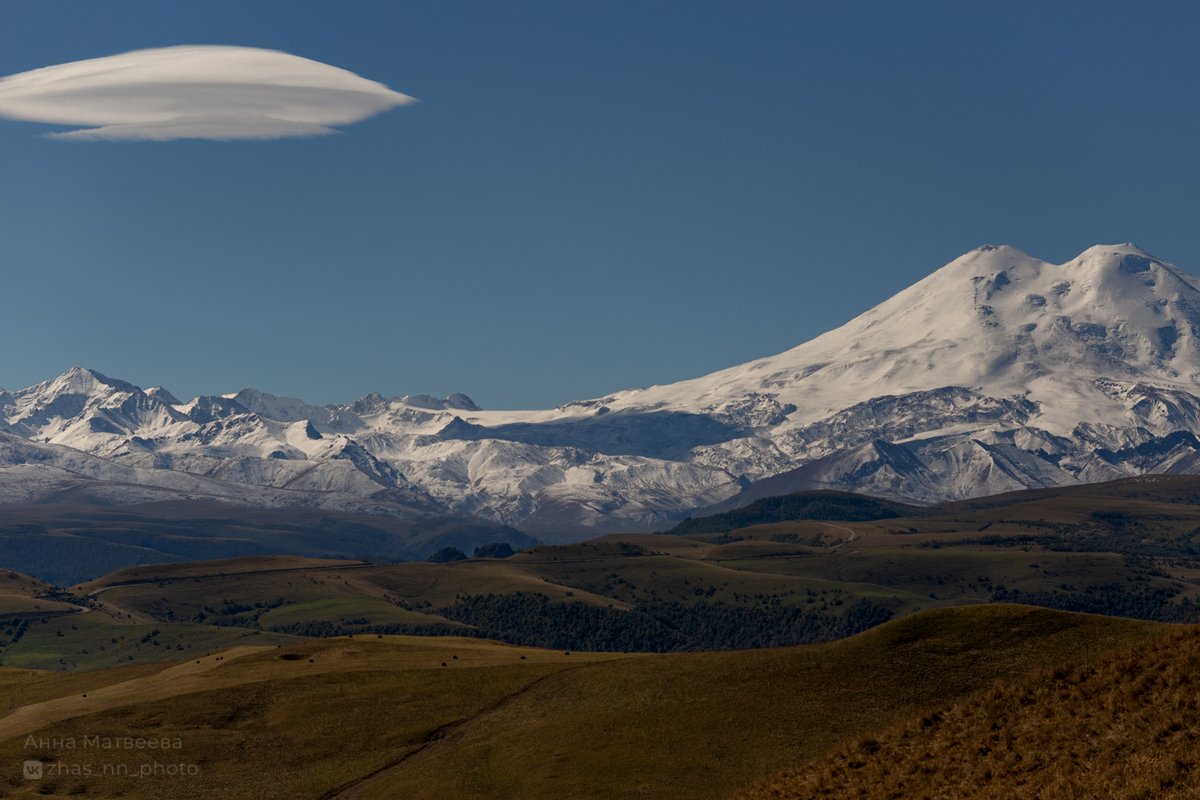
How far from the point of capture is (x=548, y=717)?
130m

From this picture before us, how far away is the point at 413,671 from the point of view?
154 metres

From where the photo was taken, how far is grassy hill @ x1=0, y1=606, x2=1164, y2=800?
373 feet

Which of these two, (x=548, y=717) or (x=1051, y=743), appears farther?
(x=548, y=717)

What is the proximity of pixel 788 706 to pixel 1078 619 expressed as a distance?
27595 millimetres

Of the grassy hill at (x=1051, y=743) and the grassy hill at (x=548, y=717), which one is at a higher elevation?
the grassy hill at (x=1051, y=743)

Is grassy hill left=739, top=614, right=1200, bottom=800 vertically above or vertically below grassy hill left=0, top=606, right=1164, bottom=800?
above

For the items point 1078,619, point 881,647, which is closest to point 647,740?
point 881,647

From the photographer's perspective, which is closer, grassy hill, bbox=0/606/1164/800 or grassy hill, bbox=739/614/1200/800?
grassy hill, bbox=739/614/1200/800

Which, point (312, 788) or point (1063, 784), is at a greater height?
point (1063, 784)

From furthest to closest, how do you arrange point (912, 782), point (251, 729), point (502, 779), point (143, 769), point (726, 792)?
point (251, 729) < point (143, 769) < point (502, 779) < point (726, 792) < point (912, 782)

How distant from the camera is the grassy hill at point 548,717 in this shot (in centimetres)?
11375

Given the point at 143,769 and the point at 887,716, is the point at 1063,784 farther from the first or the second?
the point at 143,769

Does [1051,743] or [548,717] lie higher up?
[1051,743]

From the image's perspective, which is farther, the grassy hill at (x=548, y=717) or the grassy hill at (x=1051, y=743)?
the grassy hill at (x=548, y=717)
